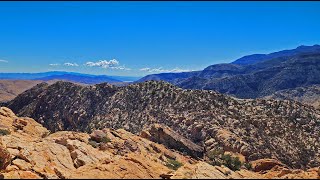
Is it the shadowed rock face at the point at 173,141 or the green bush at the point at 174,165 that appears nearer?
the green bush at the point at 174,165

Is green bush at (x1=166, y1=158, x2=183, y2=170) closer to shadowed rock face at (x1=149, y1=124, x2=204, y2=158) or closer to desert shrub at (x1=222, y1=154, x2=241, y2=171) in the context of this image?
desert shrub at (x1=222, y1=154, x2=241, y2=171)

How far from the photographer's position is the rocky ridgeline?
268 ft

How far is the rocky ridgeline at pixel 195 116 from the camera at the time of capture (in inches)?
3211

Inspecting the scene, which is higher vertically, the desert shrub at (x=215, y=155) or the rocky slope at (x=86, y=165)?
the rocky slope at (x=86, y=165)

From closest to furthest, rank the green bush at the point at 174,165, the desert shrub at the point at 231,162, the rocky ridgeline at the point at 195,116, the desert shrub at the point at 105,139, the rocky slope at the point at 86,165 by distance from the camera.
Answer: the rocky slope at the point at 86,165
the green bush at the point at 174,165
the desert shrub at the point at 105,139
the desert shrub at the point at 231,162
the rocky ridgeline at the point at 195,116

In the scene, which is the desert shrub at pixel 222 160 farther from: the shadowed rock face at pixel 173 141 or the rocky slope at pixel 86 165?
the rocky slope at pixel 86 165

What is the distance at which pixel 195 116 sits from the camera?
9556 cm

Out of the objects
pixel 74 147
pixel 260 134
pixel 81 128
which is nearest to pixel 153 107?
pixel 81 128

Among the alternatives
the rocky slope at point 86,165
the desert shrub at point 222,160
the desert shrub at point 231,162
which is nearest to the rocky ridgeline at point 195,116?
the desert shrub at point 222,160

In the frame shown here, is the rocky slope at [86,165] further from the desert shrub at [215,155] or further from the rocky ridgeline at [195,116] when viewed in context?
the rocky ridgeline at [195,116]

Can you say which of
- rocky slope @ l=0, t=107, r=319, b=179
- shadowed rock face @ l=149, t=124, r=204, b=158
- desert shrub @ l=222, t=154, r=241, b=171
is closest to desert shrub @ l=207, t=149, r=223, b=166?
shadowed rock face @ l=149, t=124, r=204, b=158

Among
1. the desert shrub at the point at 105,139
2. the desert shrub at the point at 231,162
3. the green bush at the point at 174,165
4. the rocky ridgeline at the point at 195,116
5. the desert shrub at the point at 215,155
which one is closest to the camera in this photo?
the green bush at the point at 174,165

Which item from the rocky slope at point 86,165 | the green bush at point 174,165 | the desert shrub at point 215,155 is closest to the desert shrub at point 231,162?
the desert shrub at point 215,155

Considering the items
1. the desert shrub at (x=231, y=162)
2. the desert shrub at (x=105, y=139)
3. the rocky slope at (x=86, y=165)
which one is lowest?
the desert shrub at (x=231, y=162)
